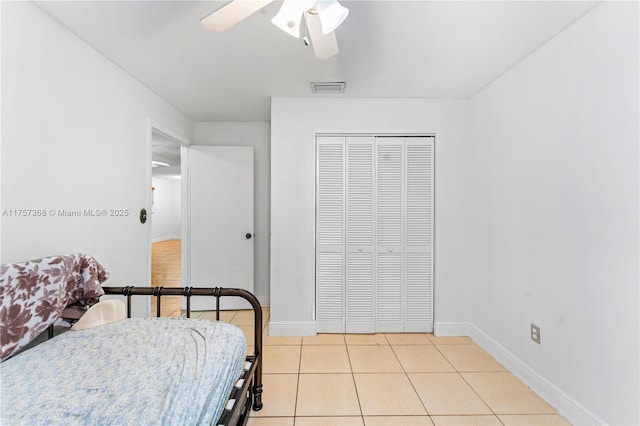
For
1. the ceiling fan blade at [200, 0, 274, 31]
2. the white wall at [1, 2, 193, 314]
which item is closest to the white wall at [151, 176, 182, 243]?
A: the white wall at [1, 2, 193, 314]

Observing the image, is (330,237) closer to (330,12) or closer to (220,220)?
(220,220)

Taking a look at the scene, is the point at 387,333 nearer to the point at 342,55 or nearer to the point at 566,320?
the point at 566,320

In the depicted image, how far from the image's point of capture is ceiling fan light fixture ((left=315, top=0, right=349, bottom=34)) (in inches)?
46.6

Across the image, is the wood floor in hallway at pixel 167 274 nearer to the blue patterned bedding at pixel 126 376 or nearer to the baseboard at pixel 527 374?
the blue patterned bedding at pixel 126 376

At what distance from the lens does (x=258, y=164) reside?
3664mm

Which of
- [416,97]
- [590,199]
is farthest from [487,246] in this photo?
[416,97]

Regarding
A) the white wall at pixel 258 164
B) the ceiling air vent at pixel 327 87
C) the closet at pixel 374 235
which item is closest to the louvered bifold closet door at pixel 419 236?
the closet at pixel 374 235

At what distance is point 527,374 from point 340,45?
2709mm

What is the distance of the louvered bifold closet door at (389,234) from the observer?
9.23ft

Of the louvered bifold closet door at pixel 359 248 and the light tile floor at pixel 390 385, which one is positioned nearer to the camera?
the light tile floor at pixel 390 385

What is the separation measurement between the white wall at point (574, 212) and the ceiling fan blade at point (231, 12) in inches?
71.6

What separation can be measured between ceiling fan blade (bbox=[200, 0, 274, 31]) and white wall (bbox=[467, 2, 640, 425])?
5.97 ft

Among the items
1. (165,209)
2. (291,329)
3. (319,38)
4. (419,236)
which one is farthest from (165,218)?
(319,38)

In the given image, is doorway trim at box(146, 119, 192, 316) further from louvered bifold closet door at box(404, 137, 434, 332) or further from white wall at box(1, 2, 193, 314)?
louvered bifold closet door at box(404, 137, 434, 332)
